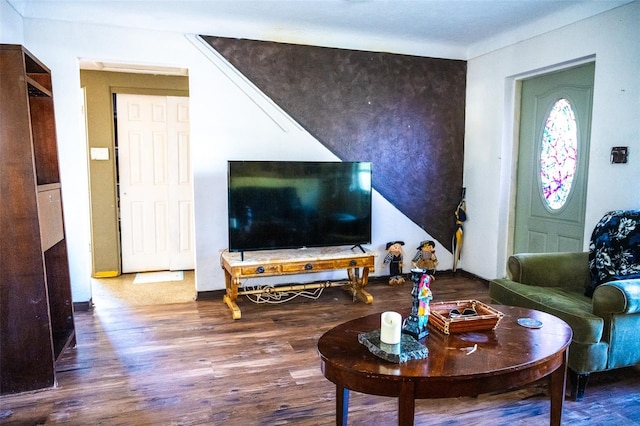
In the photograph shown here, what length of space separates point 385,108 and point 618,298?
292 cm

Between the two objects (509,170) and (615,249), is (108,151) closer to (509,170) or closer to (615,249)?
(509,170)

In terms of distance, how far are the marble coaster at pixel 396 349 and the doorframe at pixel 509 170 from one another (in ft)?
10.3

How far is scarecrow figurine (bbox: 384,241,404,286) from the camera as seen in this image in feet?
15.3

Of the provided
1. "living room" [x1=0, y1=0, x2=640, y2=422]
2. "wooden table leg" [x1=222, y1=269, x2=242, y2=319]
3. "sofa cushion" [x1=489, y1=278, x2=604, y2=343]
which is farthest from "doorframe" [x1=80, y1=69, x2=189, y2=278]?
Result: "sofa cushion" [x1=489, y1=278, x2=604, y2=343]

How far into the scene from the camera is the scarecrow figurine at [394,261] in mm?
4668

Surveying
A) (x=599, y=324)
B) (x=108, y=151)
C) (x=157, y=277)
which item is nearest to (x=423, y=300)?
(x=599, y=324)

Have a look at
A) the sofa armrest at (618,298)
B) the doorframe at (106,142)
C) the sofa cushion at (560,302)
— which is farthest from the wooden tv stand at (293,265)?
the sofa armrest at (618,298)

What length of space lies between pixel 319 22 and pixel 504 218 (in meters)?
2.66

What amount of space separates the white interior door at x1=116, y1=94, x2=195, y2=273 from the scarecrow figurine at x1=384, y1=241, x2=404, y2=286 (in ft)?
7.97

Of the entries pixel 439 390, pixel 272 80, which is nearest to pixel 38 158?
pixel 272 80

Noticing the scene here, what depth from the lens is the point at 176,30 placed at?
3949mm

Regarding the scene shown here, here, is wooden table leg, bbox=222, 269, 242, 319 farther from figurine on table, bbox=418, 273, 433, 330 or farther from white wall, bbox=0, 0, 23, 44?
white wall, bbox=0, 0, 23, 44

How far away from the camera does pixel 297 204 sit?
4027mm

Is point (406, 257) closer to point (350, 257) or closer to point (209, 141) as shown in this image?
point (350, 257)
